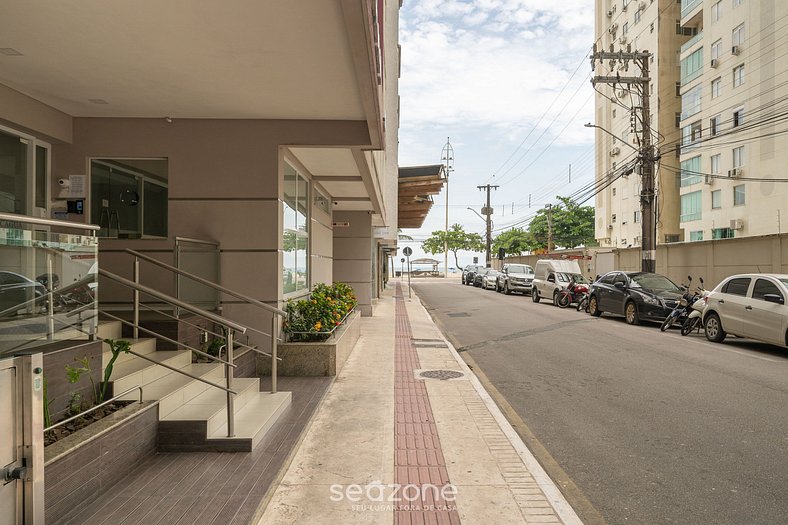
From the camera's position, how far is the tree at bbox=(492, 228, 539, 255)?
242 feet

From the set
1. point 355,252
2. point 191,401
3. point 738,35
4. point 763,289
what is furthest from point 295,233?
point 738,35

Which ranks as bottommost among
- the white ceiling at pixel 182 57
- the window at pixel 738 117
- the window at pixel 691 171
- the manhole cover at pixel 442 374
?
the manhole cover at pixel 442 374

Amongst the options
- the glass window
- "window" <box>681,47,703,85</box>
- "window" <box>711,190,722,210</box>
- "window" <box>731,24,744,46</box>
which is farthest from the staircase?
"window" <box>681,47,703,85</box>

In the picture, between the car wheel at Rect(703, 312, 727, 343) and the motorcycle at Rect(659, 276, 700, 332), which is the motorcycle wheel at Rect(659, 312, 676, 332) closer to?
the motorcycle at Rect(659, 276, 700, 332)

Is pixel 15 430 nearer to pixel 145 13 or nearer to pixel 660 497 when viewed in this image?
pixel 145 13

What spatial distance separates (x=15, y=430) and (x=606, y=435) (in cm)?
533

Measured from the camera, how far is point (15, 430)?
307cm

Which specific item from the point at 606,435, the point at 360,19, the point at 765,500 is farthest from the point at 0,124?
the point at 765,500

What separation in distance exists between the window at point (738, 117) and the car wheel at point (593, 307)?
20.3 m

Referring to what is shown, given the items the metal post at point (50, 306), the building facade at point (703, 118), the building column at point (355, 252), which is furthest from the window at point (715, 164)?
the metal post at point (50, 306)

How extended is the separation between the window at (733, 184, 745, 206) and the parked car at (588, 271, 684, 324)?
61.8ft

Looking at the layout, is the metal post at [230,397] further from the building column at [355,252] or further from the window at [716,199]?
the window at [716,199]

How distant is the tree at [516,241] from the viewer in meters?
73.7

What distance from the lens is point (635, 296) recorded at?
16203 millimetres
